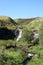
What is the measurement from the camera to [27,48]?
77938 millimetres

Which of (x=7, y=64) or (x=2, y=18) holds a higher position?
(x=2, y=18)

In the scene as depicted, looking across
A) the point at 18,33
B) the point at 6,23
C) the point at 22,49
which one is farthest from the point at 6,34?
the point at 22,49

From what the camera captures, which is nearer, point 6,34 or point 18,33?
point 18,33

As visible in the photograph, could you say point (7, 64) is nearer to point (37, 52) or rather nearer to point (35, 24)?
point (37, 52)

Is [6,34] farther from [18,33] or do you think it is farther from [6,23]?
[6,23]

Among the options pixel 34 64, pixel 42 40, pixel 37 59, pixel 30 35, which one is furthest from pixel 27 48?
pixel 34 64

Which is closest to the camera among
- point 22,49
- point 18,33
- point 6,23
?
point 22,49

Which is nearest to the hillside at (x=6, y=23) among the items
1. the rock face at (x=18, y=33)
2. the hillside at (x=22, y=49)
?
the hillside at (x=22, y=49)

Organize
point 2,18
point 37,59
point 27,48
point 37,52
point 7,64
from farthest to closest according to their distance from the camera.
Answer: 1. point 2,18
2. point 27,48
3. point 37,52
4. point 37,59
5. point 7,64

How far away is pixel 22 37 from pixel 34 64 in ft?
123

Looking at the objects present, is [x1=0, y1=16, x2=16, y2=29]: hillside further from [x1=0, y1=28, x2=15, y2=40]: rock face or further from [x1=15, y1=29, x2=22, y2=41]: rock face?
[x1=15, y1=29, x2=22, y2=41]: rock face

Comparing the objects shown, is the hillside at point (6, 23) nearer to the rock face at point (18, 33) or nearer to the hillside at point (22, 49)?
the hillside at point (22, 49)

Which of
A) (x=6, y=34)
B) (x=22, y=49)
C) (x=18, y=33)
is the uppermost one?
(x=18, y=33)

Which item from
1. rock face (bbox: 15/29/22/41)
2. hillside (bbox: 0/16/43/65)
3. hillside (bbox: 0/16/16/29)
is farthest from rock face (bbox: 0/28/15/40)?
hillside (bbox: 0/16/16/29)
